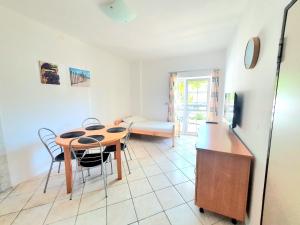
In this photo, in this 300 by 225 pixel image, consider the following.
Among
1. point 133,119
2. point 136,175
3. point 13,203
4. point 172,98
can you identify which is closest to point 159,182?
point 136,175

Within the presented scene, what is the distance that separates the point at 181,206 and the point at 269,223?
38.4 inches

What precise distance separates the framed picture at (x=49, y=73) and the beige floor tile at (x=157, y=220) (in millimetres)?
2618

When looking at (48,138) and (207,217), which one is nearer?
(207,217)

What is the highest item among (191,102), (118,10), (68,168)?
(118,10)

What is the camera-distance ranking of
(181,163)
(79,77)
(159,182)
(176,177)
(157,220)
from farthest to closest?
(79,77), (181,163), (176,177), (159,182), (157,220)

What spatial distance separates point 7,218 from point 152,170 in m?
1.92

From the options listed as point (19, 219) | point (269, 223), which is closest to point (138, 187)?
point (19, 219)

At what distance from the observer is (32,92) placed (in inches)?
91.0

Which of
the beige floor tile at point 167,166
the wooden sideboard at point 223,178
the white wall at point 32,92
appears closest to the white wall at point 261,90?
the wooden sideboard at point 223,178

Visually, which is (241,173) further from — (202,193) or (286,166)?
(286,166)

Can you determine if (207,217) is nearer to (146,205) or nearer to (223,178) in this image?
(223,178)

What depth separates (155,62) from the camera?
4.80 meters

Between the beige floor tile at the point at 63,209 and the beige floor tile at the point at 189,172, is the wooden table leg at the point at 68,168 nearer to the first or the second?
the beige floor tile at the point at 63,209

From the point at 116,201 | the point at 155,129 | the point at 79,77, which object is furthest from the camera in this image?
the point at 155,129
